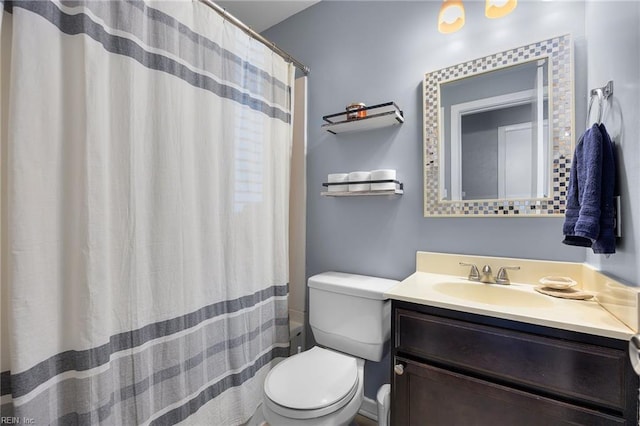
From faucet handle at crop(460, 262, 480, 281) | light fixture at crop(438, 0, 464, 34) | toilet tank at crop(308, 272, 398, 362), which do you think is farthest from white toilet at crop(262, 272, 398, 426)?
light fixture at crop(438, 0, 464, 34)

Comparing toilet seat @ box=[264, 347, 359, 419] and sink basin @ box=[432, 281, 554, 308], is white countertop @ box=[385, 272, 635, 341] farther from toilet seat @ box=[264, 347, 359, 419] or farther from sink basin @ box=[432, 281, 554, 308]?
toilet seat @ box=[264, 347, 359, 419]

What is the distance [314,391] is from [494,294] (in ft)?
2.90

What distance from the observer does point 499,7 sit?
1.14m

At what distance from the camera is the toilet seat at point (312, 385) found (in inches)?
41.4

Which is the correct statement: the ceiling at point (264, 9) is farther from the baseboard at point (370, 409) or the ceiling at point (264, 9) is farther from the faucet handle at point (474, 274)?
the baseboard at point (370, 409)

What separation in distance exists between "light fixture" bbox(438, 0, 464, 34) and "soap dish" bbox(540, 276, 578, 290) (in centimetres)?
119

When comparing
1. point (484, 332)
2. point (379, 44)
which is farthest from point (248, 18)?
point (484, 332)

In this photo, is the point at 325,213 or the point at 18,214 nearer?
the point at 18,214

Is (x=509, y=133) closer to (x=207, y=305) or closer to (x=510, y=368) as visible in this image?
(x=510, y=368)

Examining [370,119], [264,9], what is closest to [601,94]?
[370,119]

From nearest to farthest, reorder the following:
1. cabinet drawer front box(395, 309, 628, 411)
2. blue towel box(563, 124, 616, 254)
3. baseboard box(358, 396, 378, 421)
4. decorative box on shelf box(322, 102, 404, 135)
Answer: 1. cabinet drawer front box(395, 309, 628, 411)
2. blue towel box(563, 124, 616, 254)
3. decorative box on shelf box(322, 102, 404, 135)
4. baseboard box(358, 396, 378, 421)

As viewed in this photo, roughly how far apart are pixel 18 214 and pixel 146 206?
349 millimetres

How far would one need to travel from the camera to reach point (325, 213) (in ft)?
6.09

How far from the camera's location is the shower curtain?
0.80 meters
